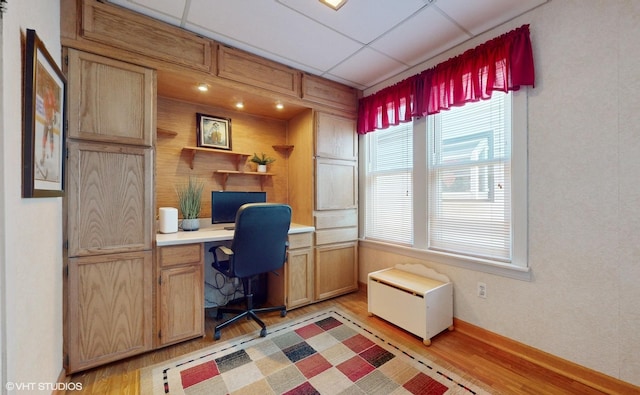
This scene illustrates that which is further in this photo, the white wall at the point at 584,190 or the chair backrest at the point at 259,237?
the chair backrest at the point at 259,237

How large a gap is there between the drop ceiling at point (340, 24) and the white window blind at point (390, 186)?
0.80 m

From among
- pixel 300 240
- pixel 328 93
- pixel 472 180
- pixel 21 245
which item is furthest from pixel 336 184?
pixel 21 245

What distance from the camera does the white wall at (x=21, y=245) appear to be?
938 millimetres

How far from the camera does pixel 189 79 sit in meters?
2.13

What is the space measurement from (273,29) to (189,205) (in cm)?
171

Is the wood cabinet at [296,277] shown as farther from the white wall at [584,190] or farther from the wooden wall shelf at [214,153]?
the white wall at [584,190]

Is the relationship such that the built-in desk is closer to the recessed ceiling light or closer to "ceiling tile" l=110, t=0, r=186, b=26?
"ceiling tile" l=110, t=0, r=186, b=26

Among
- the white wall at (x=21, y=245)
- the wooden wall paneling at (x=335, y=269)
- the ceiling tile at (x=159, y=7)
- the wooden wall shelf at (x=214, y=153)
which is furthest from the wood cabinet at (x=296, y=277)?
the ceiling tile at (x=159, y=7)

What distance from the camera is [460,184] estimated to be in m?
2.29

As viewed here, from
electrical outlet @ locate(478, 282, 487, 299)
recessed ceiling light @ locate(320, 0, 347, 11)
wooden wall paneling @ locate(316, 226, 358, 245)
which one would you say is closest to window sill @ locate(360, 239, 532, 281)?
electrical outlet @ locate(478, 282, 487, 299)

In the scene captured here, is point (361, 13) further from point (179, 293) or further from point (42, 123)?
point (179, 293)

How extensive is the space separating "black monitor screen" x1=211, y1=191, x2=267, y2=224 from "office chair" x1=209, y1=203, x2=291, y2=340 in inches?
16.5

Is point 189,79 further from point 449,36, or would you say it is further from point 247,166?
point 449,36

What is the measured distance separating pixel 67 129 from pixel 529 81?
10.3ft
